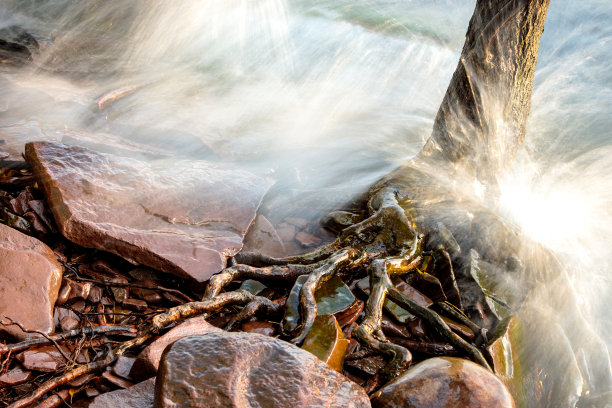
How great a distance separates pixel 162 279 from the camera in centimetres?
323

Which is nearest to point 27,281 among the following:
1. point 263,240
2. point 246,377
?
point 246,377

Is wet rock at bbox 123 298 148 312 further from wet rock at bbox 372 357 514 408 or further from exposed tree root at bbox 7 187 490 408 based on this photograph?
wet rock at bbox 372 357 514 408

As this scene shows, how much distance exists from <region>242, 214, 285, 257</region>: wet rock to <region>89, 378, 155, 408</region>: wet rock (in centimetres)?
178

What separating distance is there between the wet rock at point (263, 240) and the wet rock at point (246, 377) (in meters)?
1.75

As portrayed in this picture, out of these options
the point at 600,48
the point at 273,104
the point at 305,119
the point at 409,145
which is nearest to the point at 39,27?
the point at 273,104

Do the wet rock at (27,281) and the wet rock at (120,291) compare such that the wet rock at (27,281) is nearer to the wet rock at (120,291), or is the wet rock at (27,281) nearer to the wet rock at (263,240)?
the wet rock at (120,291)

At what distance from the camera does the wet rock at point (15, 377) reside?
2176 millimetres

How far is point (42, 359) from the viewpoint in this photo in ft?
7.64

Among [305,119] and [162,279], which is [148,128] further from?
[162,279]

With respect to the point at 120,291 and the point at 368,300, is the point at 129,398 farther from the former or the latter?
the point at 368,300

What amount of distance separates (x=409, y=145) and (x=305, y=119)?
223 centimetres

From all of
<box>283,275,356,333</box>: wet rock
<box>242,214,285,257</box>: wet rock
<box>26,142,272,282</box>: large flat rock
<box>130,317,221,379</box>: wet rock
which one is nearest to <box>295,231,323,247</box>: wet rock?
<box>242,214,285,257</box>: wet rock

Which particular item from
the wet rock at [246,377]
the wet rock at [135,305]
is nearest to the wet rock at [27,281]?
the wet rock at [135,305]

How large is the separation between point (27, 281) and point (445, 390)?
2.81 metres
